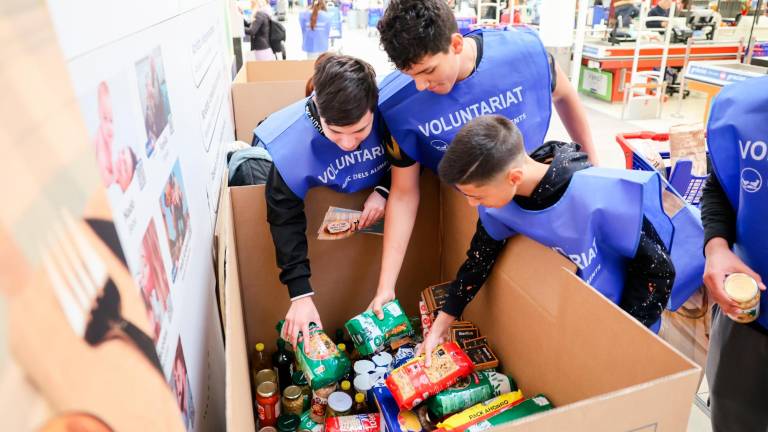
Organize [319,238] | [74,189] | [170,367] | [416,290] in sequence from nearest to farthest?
[74,189] < [170,367] < [319,238] < [416,290]

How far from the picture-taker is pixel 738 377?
1.50 meters

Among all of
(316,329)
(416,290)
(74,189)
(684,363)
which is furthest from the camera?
(416,290)

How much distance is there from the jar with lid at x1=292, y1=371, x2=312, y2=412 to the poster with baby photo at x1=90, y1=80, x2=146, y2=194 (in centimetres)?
97

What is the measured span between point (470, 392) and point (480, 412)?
0.09 m

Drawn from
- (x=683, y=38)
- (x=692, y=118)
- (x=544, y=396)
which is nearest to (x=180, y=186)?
(x=544, y=396)

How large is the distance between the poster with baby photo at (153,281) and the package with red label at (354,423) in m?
0.60

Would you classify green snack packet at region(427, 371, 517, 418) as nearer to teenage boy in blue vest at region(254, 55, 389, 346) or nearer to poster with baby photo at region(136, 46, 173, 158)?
teenage boy in blue vest at region(254, 55, 389, 346)

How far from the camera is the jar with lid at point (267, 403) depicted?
5.08 feet

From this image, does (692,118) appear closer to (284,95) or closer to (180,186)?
(284,95)

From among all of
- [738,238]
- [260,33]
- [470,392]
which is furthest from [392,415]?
[260,33]

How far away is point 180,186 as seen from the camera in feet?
4.39

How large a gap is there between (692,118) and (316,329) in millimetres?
7254

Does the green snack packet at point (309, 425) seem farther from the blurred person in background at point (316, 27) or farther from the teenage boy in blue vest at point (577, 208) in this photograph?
the blurred person in background at point (316, 27)

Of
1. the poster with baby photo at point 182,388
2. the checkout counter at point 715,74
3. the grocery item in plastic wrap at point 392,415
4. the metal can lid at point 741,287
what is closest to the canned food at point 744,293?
the metal can lid at point 741,287
